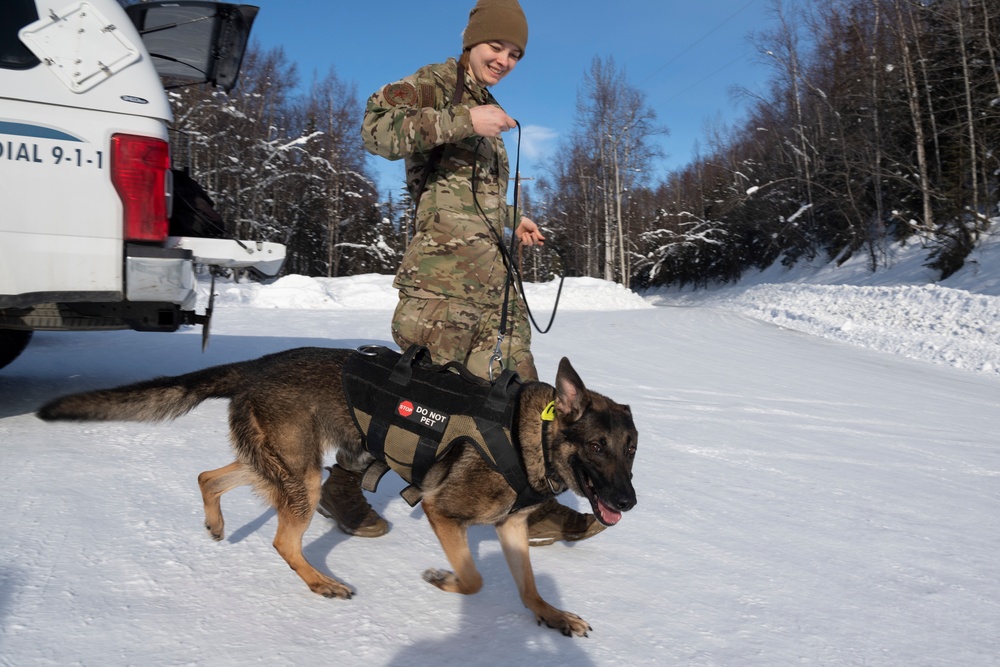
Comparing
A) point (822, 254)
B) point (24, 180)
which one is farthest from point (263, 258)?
point (822, 254)

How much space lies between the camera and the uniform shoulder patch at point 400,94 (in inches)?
114

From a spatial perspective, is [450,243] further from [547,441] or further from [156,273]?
[156,273]

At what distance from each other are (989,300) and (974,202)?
25.7 feet

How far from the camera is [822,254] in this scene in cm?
2894

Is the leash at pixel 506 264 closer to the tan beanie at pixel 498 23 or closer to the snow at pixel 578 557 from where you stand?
the tan beanie at pixel 498 23

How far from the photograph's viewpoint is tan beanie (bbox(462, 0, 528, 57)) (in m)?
2.98

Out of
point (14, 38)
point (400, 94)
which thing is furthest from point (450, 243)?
point (14, 38)

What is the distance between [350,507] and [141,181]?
7.68 ft

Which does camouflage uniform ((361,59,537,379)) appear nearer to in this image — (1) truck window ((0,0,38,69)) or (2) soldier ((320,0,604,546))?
(2) soldier ((320,0,604,546))

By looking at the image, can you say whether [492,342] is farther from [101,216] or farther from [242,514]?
[101,216]

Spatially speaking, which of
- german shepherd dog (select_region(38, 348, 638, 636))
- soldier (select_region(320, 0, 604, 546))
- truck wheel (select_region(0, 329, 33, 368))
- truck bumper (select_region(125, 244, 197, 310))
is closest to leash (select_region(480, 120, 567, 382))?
soldier (select_region(320, 0, 604, 546))

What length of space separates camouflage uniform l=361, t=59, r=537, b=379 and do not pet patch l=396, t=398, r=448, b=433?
0.42m

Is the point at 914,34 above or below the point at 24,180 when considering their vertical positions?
above

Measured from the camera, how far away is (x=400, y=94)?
2.91 m
